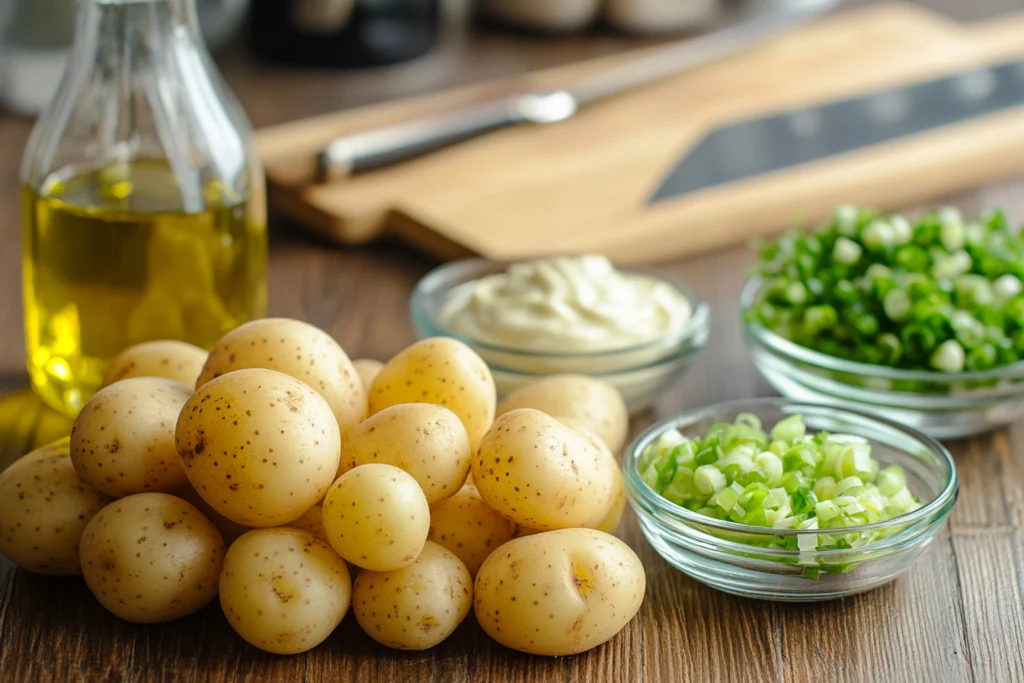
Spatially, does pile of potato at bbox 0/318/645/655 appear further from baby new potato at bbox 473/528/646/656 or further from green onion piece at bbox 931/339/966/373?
green onion piece at bbox 931/339/966/373

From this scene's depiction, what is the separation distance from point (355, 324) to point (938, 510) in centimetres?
80

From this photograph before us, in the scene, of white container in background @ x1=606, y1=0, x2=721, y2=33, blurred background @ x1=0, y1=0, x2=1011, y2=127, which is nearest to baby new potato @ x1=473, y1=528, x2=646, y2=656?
blurred background @ x1=0, y1=0, x2=1011, y2=127

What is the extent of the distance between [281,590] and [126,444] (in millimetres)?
181

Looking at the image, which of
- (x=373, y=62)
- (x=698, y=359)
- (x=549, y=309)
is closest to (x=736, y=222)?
(x=698, y=359)

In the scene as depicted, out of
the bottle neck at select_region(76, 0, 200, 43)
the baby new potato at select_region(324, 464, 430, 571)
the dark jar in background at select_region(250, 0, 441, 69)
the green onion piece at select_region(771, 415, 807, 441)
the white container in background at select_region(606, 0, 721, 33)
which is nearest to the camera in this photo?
the baby new potato at select_region(324, 464, 430, 571)

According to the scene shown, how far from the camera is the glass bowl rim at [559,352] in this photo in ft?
4.40

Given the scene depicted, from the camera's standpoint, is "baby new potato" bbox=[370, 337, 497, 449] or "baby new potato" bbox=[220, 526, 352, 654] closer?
"baby new potato" bbox=[220, 526, 352, 654]

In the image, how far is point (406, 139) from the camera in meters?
1.93

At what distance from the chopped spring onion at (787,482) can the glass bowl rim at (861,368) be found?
5.7 inches

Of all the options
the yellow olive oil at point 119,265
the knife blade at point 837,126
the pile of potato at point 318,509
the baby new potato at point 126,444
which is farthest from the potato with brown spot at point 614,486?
the knife blade at point 837,126

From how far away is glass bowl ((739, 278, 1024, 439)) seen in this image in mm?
1293

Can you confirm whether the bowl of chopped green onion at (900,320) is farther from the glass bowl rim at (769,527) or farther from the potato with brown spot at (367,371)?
the potato with brown spot at (367,371)

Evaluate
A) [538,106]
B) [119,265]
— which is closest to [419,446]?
[119,265]

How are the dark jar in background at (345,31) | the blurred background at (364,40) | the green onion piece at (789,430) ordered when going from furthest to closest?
the dark jar in background at (345,31)
the blurred background at (364,40)
the green onion piece at (789,430)
